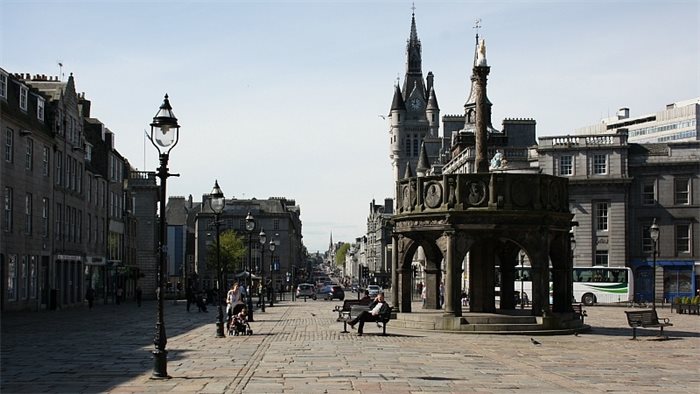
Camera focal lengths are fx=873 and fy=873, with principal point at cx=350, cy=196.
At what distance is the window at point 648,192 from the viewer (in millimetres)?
72188

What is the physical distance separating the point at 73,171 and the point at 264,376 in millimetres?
44506

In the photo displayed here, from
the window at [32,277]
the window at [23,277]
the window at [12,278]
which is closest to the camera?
the window at [12,278]

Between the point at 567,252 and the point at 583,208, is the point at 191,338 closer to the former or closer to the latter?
the point at 567,252

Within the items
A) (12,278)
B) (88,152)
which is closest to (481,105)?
(12,278)

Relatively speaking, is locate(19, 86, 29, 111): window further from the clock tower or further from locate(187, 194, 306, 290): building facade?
the clock tower

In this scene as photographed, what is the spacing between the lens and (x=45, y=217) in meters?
51.6

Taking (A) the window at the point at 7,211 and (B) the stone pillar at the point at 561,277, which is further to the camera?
(A) the window at the point at 7,211

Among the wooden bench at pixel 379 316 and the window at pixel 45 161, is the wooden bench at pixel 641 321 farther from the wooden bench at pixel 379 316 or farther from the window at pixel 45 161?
the window at pixel 45 161

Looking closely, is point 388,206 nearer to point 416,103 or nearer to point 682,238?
point 416,103

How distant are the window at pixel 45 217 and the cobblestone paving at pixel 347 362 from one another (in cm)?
2001

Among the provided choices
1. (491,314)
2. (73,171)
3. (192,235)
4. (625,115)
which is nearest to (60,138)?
(73,171)

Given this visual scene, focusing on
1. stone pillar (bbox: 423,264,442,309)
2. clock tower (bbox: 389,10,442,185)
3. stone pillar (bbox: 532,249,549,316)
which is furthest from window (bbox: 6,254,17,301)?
clock tower (bbox: 389,10,442,185)

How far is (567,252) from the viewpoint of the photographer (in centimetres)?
3177

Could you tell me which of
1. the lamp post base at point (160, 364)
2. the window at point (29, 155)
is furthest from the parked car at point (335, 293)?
the lamp post base at point (160, 364)
